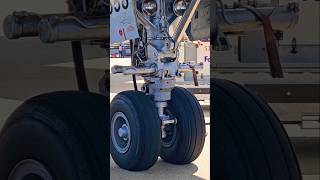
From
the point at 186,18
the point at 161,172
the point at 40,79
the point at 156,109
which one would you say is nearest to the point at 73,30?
the point at 40,79

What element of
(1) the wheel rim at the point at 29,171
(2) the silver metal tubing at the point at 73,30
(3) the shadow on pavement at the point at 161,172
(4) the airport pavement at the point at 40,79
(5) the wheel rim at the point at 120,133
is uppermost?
(2) the silver metal tubing at the point at 73,30

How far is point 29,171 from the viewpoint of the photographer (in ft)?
4.67

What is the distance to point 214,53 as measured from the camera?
1.42m

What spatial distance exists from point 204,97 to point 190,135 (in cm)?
10

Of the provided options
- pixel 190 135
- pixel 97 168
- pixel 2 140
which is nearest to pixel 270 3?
pixel 190 135

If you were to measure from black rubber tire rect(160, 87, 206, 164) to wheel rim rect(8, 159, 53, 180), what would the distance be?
0.35 meters

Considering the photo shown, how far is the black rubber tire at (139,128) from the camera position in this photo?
1626 mm

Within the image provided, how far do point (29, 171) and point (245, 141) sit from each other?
1.79ft

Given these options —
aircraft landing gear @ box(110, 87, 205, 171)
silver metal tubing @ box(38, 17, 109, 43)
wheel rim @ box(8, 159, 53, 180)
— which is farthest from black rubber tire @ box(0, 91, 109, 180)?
aircraft landing gear @ box(110, 87, 205, 171)

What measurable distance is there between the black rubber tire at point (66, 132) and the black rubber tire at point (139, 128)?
0.25 m

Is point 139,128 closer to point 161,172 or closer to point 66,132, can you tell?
point 161,172

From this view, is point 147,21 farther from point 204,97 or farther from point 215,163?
point 215,163

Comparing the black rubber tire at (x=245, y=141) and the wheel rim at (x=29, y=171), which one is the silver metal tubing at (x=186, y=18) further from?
the wheel rim at (x=29, y=171)

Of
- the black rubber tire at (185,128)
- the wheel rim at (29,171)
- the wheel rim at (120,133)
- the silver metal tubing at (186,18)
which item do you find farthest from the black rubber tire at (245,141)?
the wheel rim at (29,171)
